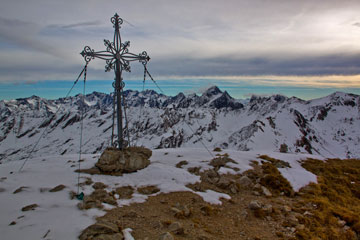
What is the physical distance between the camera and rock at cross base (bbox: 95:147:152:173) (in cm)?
1562

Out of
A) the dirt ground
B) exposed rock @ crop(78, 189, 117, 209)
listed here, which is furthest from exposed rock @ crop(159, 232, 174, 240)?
exposed rock @ crop(78, 189, 117, 209)

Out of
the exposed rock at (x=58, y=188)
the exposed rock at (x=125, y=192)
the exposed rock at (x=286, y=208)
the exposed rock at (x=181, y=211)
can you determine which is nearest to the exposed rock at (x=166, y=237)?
the exposed rock at (x=181, y=211)

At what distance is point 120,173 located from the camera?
1545cm

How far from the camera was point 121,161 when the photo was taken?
52.4 feet

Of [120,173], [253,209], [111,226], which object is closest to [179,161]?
[120,173]

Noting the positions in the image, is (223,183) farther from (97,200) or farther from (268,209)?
(97,200)

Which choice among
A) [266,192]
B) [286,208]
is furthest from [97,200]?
[266,192]

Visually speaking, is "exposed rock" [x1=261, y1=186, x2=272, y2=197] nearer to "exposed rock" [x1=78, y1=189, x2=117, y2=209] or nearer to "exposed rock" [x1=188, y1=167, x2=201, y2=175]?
"exposed rock" [x1=188, y1=167, x2=201, y2=175]

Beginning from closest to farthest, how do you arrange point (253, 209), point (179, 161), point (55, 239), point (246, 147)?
point (55, 239), point (253, 209), point (179, 161), point (246, 147)

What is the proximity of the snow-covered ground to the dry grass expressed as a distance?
1503 millimetres

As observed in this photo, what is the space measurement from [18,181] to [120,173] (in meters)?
6.21

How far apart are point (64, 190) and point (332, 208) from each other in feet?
50.4

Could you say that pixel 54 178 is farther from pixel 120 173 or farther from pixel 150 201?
pixel 150 201

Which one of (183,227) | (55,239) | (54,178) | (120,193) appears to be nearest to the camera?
(55,239)
